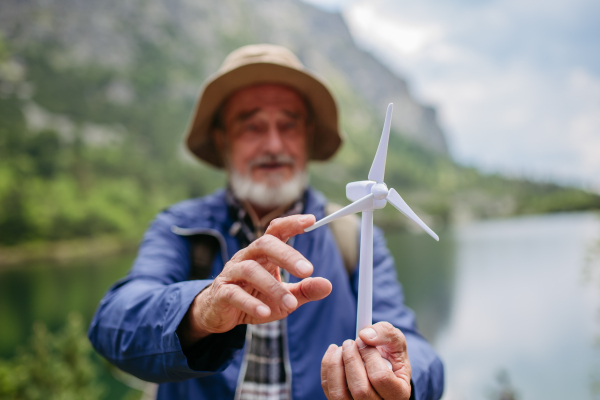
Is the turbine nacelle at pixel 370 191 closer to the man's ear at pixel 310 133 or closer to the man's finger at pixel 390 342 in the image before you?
the man's finger at pixel 390 342

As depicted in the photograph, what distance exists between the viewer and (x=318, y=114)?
12.1ft

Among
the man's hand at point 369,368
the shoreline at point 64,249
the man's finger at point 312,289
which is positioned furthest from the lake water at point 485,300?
the man's finger at point 312,289

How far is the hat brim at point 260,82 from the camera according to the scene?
3.13 meters

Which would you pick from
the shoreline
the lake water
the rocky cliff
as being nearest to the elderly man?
the lake water

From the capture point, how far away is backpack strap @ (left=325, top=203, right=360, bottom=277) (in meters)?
2.69

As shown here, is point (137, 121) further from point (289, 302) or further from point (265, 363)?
point (289, 302)

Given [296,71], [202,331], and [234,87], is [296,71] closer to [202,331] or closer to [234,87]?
[234,87]

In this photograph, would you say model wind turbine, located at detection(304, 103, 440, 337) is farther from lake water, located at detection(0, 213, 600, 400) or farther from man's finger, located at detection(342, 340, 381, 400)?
lake water, located at detection(0, 213, 600, 400)

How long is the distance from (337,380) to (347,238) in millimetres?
1357

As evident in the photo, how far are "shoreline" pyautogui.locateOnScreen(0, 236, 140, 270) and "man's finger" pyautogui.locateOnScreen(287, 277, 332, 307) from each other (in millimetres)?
44897

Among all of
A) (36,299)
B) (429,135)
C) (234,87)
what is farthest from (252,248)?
(429,135)

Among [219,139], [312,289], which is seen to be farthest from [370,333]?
[219,139]

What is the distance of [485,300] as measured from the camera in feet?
121

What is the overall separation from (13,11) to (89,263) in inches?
3370
